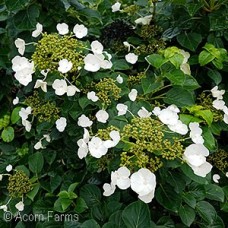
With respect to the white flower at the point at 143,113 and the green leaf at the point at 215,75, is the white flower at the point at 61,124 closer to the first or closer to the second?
the white flower at the point at 143,113

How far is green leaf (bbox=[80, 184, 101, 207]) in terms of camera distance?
4.43 feet

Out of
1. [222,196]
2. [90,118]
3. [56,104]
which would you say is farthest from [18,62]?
[222,196]

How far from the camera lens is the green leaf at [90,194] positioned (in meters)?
1.35

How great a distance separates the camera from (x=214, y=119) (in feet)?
4.75

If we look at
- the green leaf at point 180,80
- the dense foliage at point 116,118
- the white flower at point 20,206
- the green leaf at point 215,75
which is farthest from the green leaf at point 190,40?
the white flower at point 20,206

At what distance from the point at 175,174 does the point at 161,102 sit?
33cm

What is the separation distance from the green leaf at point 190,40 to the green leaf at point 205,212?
0.58 meters

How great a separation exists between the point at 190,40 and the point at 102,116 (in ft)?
1.74

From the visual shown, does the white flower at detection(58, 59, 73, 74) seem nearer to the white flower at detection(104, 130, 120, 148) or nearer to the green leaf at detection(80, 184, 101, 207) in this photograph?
the white flower at detection(104, 130, 120, 148)

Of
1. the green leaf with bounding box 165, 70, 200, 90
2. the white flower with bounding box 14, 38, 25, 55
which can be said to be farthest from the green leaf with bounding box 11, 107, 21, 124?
the green leaf with bounding box 165, 70, 200, 90

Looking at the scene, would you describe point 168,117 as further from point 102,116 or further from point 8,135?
point 8,135

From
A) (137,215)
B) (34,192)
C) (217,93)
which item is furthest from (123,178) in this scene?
(217,93)

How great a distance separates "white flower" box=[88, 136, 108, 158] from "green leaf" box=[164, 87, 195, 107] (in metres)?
0.32

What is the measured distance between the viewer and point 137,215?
1150 mm
